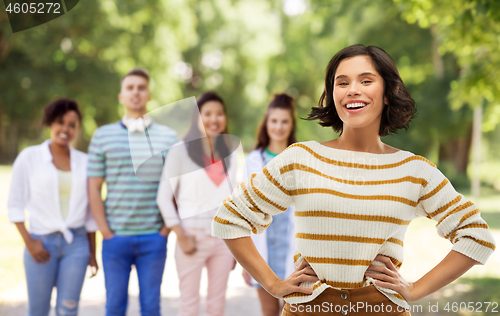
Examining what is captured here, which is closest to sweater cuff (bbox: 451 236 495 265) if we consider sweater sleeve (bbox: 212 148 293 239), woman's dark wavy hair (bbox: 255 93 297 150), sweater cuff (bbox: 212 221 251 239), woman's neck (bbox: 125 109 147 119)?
sweater sleeve (bbox: 212 148 293 239)

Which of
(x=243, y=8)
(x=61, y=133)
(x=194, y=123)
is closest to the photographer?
(x=194, y=123)

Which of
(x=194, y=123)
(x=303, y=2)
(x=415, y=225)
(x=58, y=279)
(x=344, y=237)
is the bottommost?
(x=415, y=225)

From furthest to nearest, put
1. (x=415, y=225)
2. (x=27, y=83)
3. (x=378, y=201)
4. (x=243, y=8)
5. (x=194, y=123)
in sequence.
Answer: (x=243, y=8)
(x=27, y=83)
(x=415, y=225)
(x=194, y=123)
(x=378, y=201)

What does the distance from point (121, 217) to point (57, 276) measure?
2.15 ft

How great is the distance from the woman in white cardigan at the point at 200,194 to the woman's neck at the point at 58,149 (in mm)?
891

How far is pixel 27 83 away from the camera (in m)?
21.2

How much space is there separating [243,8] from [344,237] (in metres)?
30.3

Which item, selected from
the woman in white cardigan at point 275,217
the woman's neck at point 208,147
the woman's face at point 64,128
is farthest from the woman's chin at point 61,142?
the woman in white cardigan at point 275,217

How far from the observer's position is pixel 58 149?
3.87 m

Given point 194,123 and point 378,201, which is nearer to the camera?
point 378,201

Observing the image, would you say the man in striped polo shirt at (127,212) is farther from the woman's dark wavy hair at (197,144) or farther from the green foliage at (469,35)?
the green foliage at (469,35)

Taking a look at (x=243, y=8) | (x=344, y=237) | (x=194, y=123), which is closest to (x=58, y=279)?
(x=194, y=123)

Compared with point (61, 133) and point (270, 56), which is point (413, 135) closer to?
point (270, 56)

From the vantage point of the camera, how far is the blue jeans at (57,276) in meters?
3.53
